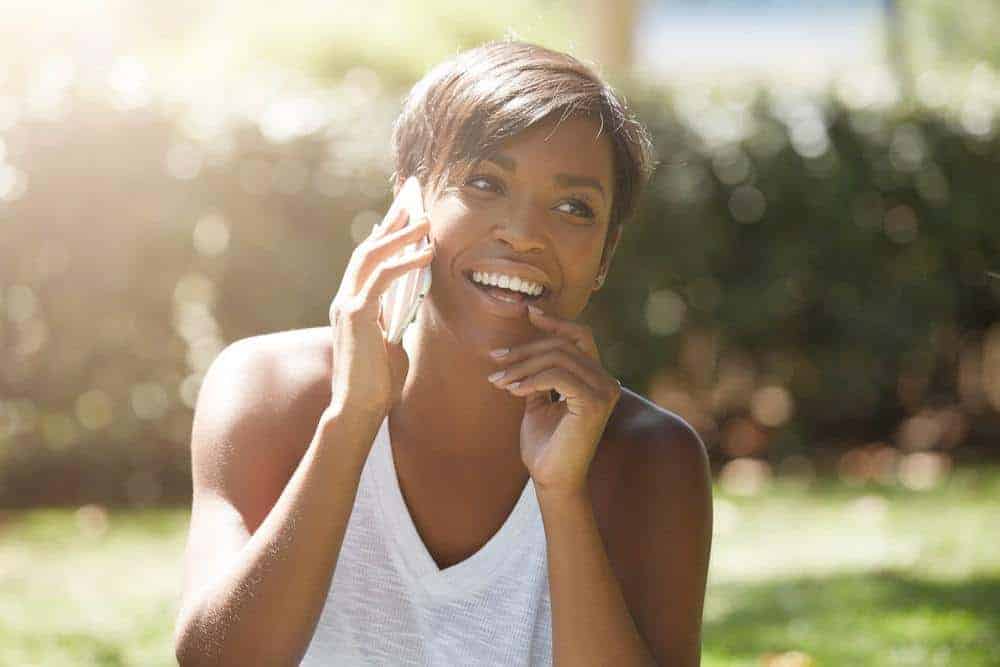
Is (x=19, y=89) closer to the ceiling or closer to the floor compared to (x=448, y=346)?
closer to the ceiling

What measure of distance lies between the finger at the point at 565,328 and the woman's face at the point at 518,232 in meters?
0.07

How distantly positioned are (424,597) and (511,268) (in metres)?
0.71

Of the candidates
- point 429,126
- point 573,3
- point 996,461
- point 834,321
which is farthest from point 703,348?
point 573,3

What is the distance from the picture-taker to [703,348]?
8164 mm

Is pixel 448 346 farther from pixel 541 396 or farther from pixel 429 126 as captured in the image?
pixel 429 126

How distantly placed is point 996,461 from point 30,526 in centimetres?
540

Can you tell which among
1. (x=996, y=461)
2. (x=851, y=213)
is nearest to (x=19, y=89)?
(x=851, y=213)

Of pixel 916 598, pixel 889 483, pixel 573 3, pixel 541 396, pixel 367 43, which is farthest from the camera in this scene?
pixel 573 3

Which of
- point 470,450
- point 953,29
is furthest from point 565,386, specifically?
point 953,29

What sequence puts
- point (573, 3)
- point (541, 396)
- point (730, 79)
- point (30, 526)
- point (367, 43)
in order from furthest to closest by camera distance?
point (573, 3)
point (367, 43)
point (730, 79)
point (30, 526)
point (541, 396)

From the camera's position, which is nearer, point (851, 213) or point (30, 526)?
point (30, 526)

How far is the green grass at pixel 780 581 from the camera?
4988 millimetres

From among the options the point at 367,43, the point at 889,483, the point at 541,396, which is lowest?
the point at 541,396

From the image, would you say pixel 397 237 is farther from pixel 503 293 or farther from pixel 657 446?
pixel 657 446
